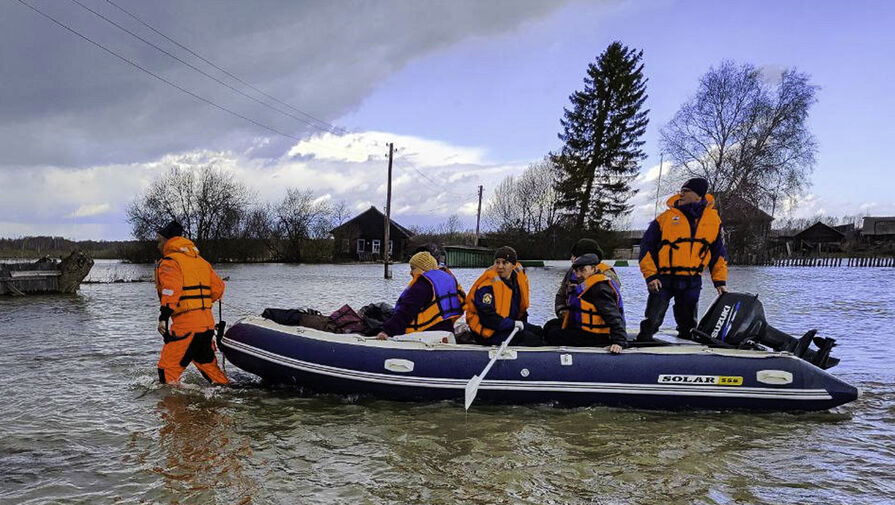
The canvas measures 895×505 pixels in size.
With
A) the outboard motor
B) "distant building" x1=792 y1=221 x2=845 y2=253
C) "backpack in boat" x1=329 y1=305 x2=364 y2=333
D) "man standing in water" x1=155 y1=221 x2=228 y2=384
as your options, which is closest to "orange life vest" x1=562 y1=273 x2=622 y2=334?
the outboard motor

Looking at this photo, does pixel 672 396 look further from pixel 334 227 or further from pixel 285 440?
pixel 334 227

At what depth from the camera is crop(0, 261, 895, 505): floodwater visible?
135 inches

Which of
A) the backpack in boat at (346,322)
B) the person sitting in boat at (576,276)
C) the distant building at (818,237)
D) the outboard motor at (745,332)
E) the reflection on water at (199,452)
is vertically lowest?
the reflection on water at (199,452)

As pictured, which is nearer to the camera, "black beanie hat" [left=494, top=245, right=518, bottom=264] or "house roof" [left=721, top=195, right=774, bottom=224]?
"black beanie hat" [left=494, top=245, right=518, bottom=264]

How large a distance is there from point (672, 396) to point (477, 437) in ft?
5.47

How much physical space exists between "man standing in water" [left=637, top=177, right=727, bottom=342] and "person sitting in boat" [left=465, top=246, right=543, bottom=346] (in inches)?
45.3

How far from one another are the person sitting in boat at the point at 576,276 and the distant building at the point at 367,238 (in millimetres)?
44492

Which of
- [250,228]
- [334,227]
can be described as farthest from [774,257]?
[250,228]

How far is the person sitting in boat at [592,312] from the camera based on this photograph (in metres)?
4.82

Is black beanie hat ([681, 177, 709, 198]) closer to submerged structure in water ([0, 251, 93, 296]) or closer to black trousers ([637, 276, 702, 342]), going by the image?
black trousers ([637, 276, 702, 342])

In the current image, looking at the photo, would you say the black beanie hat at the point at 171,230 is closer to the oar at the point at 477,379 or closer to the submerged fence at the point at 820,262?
the oar at the point at 477,379

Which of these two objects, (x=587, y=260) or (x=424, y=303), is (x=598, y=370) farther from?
(x=424, y=303)

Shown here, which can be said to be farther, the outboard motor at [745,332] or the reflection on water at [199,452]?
the outboard motor at [745,332]

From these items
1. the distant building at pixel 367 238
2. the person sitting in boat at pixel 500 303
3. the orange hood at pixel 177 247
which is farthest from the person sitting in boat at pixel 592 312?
the distant building at pixel 367 238
